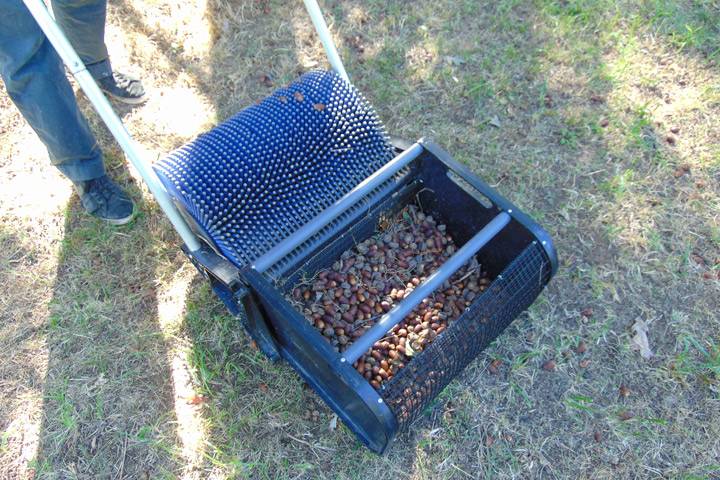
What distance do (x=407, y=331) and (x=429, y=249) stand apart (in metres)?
0.44

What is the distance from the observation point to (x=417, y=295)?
1.86 metres

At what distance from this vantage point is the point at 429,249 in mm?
2479

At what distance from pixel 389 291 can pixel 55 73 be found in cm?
185

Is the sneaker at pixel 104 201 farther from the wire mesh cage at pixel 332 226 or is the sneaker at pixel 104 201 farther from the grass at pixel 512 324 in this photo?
the wire mesh cage at pixel 332 226

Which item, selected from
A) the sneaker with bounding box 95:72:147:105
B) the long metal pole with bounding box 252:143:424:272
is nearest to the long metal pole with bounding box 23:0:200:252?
the long metal pole with bounding box 252:143:424:272

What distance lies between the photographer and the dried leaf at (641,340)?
2.44 m

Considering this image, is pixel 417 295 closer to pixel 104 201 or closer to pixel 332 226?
pixel 332 226

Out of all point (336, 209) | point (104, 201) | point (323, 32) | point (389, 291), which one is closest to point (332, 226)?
point (336, 209)

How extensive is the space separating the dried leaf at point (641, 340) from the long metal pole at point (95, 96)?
2.19 m

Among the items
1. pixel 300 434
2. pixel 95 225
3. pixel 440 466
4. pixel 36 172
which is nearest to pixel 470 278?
pixel 440 466

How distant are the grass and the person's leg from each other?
131mm

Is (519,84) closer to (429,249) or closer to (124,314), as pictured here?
(429,249)

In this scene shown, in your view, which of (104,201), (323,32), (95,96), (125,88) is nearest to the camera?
(95,96)

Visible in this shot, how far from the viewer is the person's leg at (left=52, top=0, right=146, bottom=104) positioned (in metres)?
2.68
